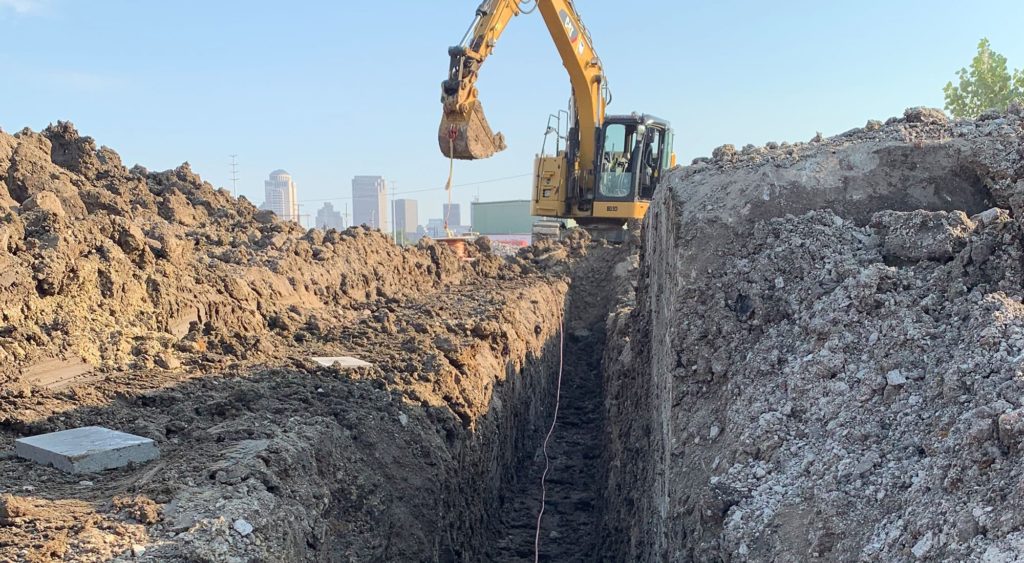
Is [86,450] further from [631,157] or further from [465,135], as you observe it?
[631,157]

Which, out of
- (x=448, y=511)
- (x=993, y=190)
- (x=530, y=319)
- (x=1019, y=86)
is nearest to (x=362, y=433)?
(x=448, y=511)

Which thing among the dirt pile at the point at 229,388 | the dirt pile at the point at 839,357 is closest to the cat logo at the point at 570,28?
the dirt pile at the point at 229,388

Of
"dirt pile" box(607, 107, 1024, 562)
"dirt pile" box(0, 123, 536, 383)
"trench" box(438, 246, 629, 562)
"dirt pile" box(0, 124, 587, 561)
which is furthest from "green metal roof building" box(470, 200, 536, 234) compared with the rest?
"dirt pile" box(607, 107, 1024, 562)

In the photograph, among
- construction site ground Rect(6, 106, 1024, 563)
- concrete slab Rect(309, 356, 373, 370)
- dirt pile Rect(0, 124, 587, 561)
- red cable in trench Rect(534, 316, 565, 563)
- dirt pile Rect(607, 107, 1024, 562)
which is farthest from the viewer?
red cable in trench Rect(534, 316, 565, 563)

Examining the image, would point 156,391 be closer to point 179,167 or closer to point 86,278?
point 86,278

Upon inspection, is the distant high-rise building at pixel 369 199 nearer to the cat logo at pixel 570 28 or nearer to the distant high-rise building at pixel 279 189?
the distant high-rise building at pixel 279 189

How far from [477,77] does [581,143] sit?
11.1 feet

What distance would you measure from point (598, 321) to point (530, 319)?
413cm

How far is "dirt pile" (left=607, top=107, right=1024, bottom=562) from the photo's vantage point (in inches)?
124

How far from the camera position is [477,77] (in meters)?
12.9

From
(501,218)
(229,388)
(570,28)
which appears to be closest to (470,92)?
(570,28)

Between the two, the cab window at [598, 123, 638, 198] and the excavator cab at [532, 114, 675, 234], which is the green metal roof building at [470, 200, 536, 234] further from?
the cab window at [598, 123, 638, 198]

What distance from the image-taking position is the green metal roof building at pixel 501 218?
5203 cm

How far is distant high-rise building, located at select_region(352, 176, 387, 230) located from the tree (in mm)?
47056
